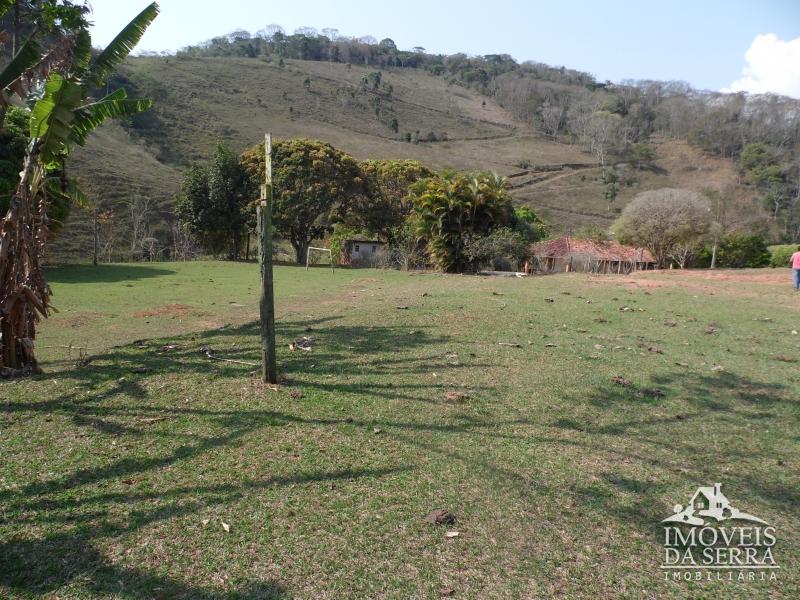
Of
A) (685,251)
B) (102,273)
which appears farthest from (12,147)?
(685,251)

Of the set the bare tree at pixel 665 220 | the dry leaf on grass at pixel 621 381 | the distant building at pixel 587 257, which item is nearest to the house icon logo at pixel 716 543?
the dry leaf on grass at pixel 621 381

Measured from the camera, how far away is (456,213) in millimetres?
30094

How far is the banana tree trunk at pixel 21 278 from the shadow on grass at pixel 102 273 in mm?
14385

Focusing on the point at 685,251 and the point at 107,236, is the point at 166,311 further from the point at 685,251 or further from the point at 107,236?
the point at 685,251

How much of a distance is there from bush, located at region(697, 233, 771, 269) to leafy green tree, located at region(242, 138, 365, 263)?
24.5 m

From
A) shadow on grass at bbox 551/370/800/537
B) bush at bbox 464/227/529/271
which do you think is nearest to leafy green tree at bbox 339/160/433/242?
bush at bbox 464/227/529/271

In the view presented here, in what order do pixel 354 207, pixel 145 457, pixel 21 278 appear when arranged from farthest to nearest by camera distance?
pixel 354 207 < pixel 21 278 < pixel 145 457

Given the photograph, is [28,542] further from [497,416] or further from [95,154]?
[95,154]

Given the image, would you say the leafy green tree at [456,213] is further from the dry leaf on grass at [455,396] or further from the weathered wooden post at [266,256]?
the weathered wooden post at [266,256]

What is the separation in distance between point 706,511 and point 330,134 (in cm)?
8565

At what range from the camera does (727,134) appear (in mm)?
95562

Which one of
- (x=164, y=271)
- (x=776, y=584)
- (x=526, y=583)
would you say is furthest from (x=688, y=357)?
(x=164, y=271)

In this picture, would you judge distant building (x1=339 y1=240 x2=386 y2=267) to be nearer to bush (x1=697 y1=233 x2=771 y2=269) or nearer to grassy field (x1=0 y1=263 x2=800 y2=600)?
bush (x1=697 y1=233 x2=771 y2=269)

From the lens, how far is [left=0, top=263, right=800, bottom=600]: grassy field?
129 inches
